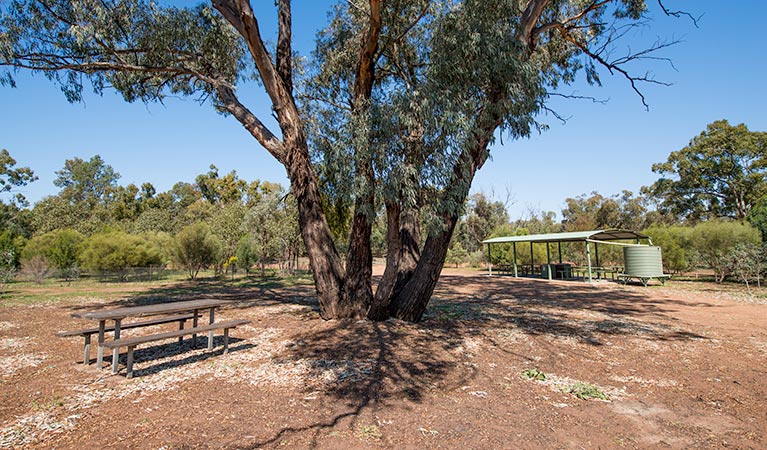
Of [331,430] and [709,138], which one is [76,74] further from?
[709,138]

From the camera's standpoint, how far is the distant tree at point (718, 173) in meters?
24.9

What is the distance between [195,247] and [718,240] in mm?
25620

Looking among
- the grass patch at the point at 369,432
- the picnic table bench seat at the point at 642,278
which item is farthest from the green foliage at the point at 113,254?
the picnic table bench seat at the point at 642,278

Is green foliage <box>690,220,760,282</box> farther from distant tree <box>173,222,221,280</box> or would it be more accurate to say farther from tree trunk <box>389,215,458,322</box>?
distant tree <box>173,222,221,280</box>

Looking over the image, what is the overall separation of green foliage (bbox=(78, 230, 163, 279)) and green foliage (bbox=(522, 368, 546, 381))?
2170 cm

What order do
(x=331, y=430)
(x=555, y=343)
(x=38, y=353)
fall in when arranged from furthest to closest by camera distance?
(x=555, y=343) → (x=38, y=353) → (x=331, y=430)

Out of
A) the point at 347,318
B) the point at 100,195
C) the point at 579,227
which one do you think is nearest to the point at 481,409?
the point at 347,318

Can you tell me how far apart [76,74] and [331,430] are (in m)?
11.0

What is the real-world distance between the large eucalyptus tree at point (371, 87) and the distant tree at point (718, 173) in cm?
2304

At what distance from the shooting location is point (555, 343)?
630cm

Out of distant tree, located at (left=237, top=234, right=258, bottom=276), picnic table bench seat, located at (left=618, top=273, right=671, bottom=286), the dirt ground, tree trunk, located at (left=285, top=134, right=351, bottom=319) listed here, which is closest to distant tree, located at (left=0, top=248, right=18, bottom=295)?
the dirt ground

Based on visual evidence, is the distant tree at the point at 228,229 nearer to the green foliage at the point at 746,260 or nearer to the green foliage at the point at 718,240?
the green foliage at the point at 746,260

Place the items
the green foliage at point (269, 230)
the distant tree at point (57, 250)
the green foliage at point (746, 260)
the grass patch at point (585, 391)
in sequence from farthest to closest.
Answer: the green foliage at point (269, 230)
the distant tree at point (57, 250)
the green foliage at point (746, 260)
the grass patch at point (585, 391)

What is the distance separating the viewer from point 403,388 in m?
4.38
